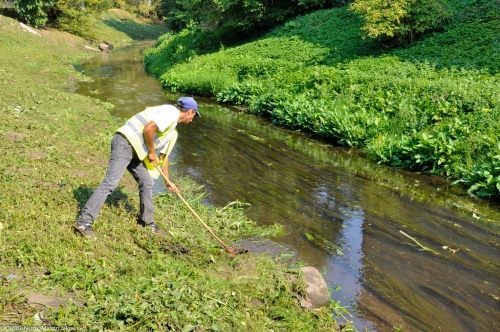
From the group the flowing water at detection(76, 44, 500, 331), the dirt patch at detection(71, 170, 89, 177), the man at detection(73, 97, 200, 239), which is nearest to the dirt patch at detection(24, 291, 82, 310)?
the man at detection(73, 97, 200, 239)

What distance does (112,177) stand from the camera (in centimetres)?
555

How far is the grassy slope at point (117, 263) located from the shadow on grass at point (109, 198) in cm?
2

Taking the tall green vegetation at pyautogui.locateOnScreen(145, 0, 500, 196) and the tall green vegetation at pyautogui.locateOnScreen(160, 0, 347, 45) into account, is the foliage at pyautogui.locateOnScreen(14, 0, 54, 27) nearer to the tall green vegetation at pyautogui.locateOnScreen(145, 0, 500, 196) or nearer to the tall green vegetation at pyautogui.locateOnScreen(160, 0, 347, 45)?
the tall green vegetation at pyautogui.locateOnScreen(160, 0, 347, 45)

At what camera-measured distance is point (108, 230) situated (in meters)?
5.69

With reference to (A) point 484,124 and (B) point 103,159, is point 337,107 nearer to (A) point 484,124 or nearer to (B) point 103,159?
(A) point 484,124

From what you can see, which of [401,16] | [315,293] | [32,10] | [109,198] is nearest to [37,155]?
[109,198]

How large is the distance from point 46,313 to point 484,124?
349 inches

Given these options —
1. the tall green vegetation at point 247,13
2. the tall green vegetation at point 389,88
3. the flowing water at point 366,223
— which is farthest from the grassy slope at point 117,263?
the tall green vegetation at point 247,13

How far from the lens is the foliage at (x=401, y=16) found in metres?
15.1

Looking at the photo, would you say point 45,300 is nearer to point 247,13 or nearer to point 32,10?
point 247,13

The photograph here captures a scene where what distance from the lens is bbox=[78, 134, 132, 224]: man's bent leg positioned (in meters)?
5.44

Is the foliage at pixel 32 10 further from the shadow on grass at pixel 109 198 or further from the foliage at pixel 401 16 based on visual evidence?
the shadow on grass at pixel 109 198

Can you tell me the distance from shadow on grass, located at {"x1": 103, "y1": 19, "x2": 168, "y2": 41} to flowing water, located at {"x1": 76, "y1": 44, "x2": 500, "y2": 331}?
151 feet

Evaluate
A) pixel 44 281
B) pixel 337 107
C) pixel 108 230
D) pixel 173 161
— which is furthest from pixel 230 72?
pixel 44 281
